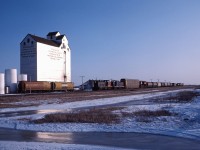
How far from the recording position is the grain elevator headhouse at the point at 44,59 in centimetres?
7444

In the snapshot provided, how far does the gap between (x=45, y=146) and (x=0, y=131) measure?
456cm

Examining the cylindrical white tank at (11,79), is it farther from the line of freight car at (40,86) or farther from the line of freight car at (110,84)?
the line of freight car at (110,84)

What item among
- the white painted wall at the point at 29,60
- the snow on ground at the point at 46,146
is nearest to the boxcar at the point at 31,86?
the white painted wall at the point at 29,60

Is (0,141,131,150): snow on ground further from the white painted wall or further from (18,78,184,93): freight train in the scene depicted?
the white painted wall

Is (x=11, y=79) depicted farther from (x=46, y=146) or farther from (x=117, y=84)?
(x=46, y=146)

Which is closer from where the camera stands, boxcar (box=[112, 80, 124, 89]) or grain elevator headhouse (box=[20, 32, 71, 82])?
grain elevator headhouse (box=[20, 32, 71, 82])

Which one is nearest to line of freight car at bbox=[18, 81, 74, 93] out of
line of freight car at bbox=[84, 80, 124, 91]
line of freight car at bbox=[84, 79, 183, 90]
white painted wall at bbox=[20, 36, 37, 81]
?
white painted wall at bbox=[20, 36, 37, 81]

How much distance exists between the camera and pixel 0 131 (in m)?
13.0

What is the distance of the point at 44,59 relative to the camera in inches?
3039

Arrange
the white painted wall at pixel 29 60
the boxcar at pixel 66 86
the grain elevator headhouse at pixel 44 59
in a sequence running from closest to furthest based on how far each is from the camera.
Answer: the boxcar at pixel 66 86
the white painted wall at pixel 29 60
the grain elevator headhouse at pixel 44 59

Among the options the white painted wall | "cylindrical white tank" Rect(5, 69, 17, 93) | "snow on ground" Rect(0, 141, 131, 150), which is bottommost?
"snow on ground" Rect(0, 141, 131, 150)

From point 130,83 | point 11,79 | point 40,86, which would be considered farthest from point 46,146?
point 130,83

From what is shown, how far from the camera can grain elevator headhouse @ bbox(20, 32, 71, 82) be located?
74438mm

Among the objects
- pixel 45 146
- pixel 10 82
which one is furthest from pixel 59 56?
pixel 45 146
